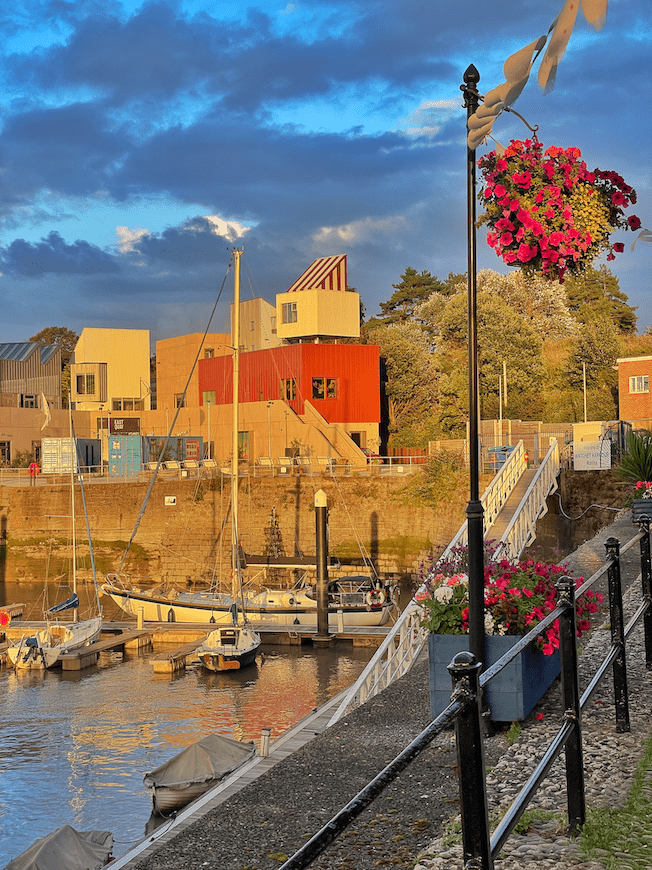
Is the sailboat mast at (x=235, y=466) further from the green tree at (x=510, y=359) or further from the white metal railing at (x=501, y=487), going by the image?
the green tree at (x=510, y=359)

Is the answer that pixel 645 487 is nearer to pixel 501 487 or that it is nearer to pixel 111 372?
pixel 501 487

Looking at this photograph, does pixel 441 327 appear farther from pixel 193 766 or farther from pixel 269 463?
pixel 193 766

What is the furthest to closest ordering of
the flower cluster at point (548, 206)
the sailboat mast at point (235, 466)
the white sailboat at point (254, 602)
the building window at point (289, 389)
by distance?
the building window at point (289, 389)
the white sailboat at point (254, 602)
the sailboat mast at point (235, 466)
the flower cluster at point (548, 206)

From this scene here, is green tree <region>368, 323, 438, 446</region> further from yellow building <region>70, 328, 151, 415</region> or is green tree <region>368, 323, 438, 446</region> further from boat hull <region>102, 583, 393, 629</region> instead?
boat hull <region>102, 583, 393, 629</region>

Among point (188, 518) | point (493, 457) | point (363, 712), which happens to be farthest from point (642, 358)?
point (363, 712)

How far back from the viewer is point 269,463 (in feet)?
158

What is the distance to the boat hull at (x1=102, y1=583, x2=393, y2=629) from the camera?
1226 inches

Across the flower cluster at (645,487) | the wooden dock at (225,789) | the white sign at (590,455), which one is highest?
the white sign at (590,455)

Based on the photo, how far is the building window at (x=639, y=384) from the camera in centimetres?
4864

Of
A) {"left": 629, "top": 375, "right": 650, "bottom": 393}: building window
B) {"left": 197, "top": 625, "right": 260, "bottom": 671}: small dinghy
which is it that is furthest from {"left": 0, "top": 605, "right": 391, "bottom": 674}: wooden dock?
{"left": 629, "top": 375, "right": 650, "bottom": 393}: building window

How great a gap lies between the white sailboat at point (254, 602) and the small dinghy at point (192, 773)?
47.9ft

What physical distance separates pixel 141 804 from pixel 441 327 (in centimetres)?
5294

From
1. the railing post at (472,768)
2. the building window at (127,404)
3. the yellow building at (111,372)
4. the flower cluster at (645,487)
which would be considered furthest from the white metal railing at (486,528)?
the building window at (127,404)

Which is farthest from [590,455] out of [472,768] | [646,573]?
[472,768]
